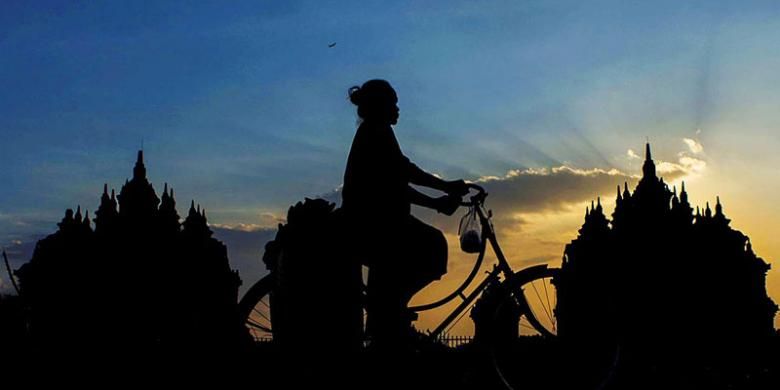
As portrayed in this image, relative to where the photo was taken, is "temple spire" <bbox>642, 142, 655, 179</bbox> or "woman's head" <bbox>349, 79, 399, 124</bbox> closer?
"woman's head" <bbox>349, 79, 399, 124</bbox>

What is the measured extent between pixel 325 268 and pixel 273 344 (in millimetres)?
1091

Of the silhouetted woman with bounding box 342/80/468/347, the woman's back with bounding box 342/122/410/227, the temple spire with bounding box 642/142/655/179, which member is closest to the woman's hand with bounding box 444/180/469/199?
the silhouetted woman with bounding box 342/80/468/347

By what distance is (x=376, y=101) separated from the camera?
1027cm

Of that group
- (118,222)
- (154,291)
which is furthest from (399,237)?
(118,222)

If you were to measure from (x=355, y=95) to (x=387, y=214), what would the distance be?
1363mm

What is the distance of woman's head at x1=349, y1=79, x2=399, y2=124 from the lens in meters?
10.3

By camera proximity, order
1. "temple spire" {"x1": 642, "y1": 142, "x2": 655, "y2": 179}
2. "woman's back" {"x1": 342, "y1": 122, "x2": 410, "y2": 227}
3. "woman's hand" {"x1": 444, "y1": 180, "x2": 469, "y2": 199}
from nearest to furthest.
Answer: "woman's back" {"x1": 342, "y1": 122, "x2": 410, "y2": 227} < "woman's hand" {"x1": 444, "y1": 180, "x2": 469, "y2": 199} < "temple spire" {"x1": 642, "y1": 142, "x2": 655, "y2": 179}

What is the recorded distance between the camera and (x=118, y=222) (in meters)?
135

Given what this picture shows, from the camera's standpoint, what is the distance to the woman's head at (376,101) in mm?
10266

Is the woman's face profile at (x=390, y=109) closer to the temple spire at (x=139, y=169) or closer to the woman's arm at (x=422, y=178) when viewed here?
the woman's arm at (x=422, y=178)

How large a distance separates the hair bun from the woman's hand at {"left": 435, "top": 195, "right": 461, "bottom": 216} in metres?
1.36

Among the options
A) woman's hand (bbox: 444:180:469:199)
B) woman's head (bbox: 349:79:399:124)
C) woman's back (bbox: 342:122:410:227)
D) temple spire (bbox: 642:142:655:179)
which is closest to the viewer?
woman's back (bbox: 342:122:410:227)

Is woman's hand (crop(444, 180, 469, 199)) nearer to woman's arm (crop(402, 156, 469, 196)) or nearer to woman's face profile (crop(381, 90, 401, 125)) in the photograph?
woman's arm (crop(402, 156, 469, 196))

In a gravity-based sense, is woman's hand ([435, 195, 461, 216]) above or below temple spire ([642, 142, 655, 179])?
below
